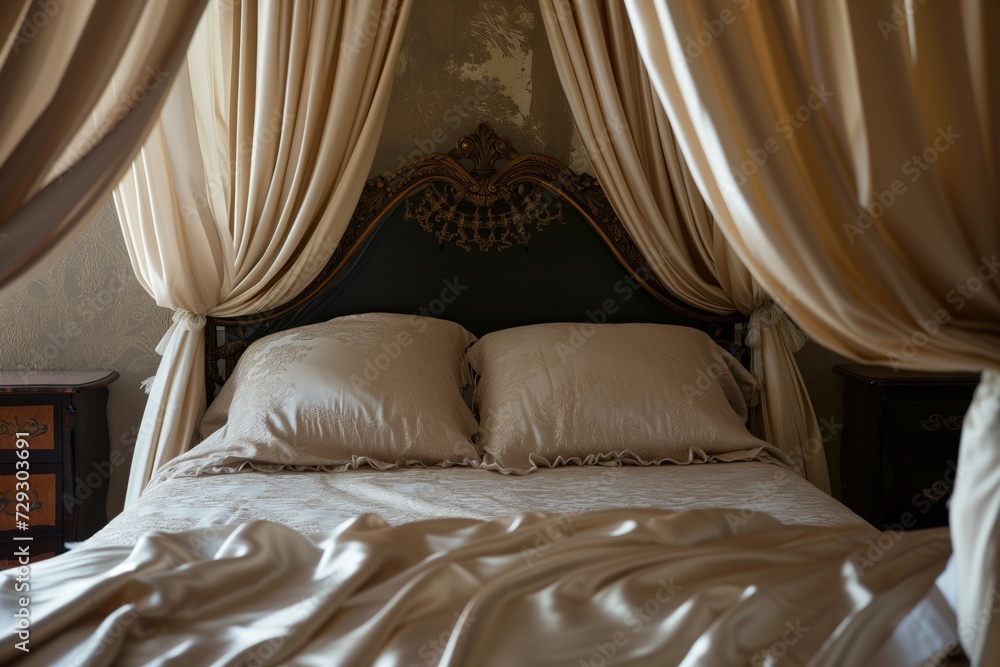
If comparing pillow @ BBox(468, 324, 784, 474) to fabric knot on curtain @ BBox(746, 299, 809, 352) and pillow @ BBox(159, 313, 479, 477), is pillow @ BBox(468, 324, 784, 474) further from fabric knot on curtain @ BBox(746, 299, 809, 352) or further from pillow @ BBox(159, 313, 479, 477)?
fabric knot on curtain @ BBox(746, 299, 809, 352)

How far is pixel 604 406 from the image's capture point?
8.88 ft

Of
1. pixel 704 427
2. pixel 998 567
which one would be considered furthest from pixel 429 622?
pixel 704 427

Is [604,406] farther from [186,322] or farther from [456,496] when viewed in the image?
[186,322]

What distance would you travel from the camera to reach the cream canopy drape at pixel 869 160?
1340mm

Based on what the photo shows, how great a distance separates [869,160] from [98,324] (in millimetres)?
2902

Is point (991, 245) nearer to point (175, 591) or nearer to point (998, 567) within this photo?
point (998, 567)

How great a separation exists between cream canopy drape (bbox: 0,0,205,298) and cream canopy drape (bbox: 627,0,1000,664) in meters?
0.82

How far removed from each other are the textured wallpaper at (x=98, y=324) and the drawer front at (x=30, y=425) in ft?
1.39

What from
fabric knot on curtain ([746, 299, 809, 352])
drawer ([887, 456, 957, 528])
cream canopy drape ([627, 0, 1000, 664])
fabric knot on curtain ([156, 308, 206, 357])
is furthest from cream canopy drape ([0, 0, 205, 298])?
drawer ([887, 456, 957, 528])

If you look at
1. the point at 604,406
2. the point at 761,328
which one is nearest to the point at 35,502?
the point at 604,406

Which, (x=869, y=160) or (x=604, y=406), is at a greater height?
(x=869, y=160)

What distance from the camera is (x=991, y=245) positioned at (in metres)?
1.36

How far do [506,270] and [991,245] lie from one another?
6.87 ft

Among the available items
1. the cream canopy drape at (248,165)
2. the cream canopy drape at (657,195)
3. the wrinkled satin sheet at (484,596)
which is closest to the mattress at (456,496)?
the wrinkled satin sheet at (484,596)
